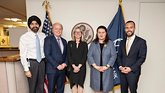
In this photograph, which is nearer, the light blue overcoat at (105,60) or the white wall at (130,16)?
the light blue overcoat at (105,60)

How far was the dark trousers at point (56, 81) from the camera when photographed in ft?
7.58

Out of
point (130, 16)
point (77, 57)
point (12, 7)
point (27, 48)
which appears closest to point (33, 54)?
point (27, 48)

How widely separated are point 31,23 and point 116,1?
1597 mm

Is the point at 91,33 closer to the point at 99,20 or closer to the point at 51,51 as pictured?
the point at 99,20

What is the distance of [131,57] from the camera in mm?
2230

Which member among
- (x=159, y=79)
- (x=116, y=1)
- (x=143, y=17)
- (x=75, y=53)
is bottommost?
(x=159, y=79)

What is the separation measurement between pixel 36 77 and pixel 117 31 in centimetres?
159

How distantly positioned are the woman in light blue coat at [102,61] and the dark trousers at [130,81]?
0.20 metres

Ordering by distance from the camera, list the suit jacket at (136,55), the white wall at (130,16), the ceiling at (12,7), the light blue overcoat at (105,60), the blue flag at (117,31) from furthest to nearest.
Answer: the ceiling at (12,7), the white wall at (130,16), the blue flag at (117,31), the light blue overcoat at (105,60), the suit jacket at (136,55)

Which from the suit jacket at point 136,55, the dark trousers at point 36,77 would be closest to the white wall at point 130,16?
the suit jacket at point 136,55

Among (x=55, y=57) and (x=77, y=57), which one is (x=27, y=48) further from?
(x=77, y=57)

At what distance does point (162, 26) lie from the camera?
278 centimetres

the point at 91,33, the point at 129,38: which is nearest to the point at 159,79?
the point at 129,38

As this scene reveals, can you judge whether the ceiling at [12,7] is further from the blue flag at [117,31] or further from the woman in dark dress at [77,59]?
the blue flag at [117,31]
